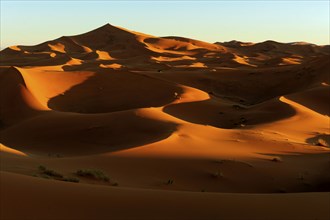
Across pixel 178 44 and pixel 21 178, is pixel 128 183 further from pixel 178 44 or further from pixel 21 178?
pixel 178 44

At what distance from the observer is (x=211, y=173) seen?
919cm

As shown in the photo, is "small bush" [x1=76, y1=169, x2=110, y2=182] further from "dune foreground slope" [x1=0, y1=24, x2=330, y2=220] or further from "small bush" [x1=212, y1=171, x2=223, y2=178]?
"small bush" [x1=212, y1=171, x2=223, y2=178]

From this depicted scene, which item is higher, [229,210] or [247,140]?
[229,210]

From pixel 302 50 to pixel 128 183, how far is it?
82569mm

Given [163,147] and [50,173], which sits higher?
[50,173]

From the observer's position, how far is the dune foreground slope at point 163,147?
5.08m

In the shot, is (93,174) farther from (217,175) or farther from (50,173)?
(217,175)

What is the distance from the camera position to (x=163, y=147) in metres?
11.1

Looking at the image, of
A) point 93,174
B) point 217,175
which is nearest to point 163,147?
point 217,175

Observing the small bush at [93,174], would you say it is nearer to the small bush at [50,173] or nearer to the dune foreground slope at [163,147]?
the dune foreground slope at [163,147]

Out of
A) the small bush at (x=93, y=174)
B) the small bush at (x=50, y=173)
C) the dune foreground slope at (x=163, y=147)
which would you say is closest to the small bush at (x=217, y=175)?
the dune foreground slope at (x=163, y=147)

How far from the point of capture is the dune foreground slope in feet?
16.7

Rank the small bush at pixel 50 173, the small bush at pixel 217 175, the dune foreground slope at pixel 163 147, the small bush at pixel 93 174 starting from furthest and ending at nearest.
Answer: the small bush at pixel 217 175
the small bush at pixel 93 174
the small bush at pixel 50 173
the dune foreground slope at pixel 163 147

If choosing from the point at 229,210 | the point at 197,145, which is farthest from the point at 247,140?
the point at 229,210
